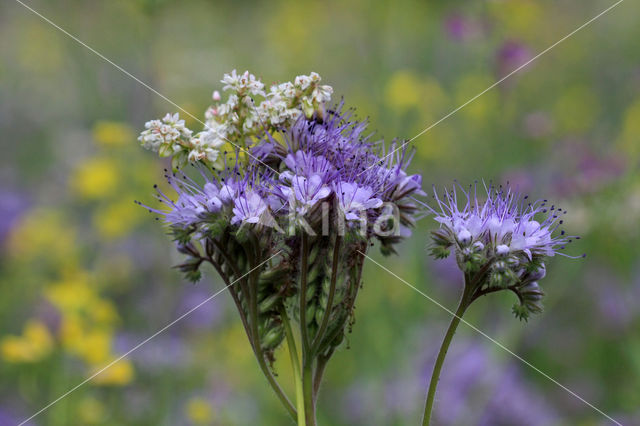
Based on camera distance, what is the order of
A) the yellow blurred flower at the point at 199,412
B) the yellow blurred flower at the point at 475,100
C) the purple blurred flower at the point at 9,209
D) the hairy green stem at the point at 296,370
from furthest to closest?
the yellow blurred flower at the point at 475,100 → the purple blurred flower at the point at 9,209 → the yellow blurred flower at the point at 199,412 → the hairy green stem at the point at 296,370

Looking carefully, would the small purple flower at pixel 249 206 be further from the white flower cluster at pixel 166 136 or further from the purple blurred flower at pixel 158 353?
the purple blurred flower at pixel 158 353

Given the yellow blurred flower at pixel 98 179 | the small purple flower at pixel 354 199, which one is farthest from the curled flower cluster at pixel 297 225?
the yellow blurred flower at pixel 98 179

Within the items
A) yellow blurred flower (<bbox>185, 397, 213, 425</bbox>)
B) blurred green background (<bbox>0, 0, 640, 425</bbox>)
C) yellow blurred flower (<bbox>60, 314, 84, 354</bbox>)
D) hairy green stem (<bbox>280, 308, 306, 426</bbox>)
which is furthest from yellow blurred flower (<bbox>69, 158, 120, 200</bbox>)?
hairy green stem (<bbox>280, 308, 306, 426</bbox>)

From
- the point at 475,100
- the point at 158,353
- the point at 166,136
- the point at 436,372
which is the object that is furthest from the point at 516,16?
the point at 436,372

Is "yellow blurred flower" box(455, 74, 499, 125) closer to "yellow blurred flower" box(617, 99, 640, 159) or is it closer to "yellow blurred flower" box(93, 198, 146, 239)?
"yellow blurred flower" box(617, 99, 640, 159)

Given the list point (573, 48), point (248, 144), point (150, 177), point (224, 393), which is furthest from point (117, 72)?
point (248, 144)

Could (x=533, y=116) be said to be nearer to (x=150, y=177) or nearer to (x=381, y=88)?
(x=381, y=88)

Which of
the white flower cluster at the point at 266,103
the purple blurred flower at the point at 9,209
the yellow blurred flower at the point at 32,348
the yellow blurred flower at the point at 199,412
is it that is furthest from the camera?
the purple blurred flower at the point at 9,209
